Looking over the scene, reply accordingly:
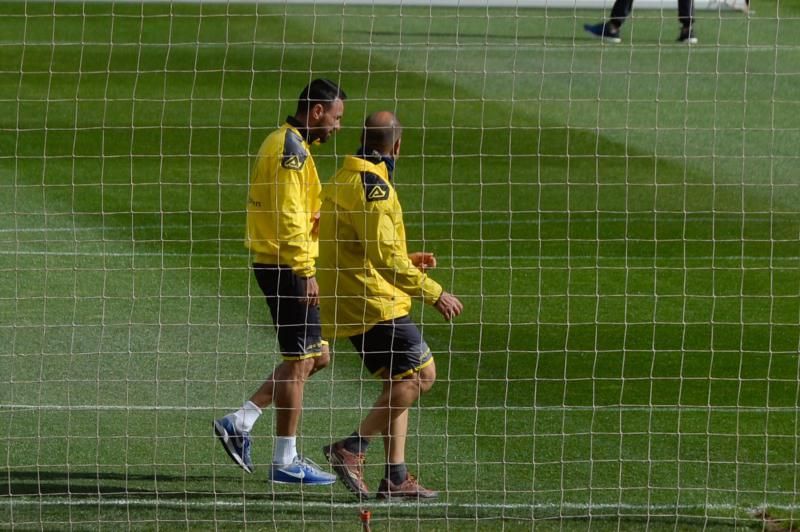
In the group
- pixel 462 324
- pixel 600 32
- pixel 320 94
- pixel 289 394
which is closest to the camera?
pixel 320 94

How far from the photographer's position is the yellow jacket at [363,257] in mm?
7359

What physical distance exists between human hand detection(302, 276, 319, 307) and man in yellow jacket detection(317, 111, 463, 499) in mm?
71

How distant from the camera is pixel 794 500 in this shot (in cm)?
745

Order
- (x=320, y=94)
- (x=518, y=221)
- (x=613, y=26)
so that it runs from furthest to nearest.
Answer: (x=613, y=26) < (x=518, y=221) < (x=320, y=94)

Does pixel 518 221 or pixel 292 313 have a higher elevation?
pixel 292 313

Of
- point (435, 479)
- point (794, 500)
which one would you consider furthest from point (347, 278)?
point (794, 500)

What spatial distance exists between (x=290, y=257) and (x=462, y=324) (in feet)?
11.1

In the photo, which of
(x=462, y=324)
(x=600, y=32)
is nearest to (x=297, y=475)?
(x=462, y=324)

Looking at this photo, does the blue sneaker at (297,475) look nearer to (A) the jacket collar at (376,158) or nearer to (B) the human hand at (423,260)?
(B) the human hand at (423,260)

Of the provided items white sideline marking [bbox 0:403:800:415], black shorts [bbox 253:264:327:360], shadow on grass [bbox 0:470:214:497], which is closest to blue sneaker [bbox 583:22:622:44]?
white sideline marking [bbox 0:403:800:415]

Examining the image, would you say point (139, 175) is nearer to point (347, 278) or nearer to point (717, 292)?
point (717, 292)

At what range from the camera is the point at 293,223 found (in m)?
7.63

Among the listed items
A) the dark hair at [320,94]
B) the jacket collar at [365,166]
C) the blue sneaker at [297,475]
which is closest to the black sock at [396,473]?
the blue sneaker at [297,475]

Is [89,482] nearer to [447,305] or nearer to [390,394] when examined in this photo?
[390,394]
